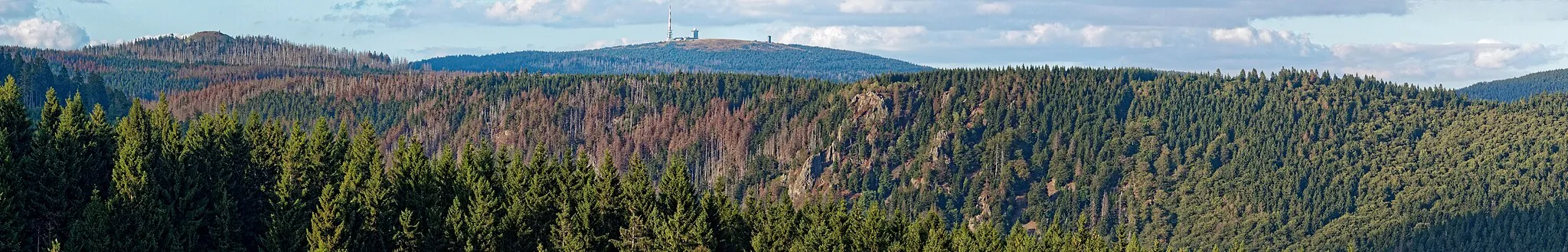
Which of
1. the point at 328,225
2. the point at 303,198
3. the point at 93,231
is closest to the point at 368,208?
the point at 328,225

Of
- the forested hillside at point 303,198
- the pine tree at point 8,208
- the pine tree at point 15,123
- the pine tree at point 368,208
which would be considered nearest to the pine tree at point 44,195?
the forested hillside at point 303,198

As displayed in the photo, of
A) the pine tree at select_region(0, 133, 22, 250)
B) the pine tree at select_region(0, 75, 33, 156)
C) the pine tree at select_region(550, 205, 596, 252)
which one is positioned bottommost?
the pine tree at select_region(550, 205, 596, 252)

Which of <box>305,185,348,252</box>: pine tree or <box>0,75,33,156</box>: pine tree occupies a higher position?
<box>0,75,33,156</box>: pine tree

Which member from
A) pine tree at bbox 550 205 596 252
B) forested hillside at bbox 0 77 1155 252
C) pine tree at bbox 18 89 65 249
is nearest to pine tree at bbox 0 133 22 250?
forested hillside at bbox 0 77 1155 252

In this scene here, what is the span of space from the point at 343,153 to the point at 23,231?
76.6 ft

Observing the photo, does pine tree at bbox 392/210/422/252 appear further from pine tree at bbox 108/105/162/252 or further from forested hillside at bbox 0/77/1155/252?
pine tree at bbox 108/105/162/252

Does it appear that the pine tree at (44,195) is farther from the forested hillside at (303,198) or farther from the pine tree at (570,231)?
the pine tree at (570,231)

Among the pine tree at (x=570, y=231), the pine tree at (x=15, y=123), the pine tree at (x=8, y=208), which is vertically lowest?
the pine tree at (x=570, y=231)

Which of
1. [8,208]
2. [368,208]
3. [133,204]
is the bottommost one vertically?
[368,208]

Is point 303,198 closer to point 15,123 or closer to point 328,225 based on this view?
point 328,225

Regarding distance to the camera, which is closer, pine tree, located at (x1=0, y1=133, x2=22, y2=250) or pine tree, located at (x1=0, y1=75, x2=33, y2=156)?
pine tree, located at (x1=0, y1=133, x2=22, y2=250)

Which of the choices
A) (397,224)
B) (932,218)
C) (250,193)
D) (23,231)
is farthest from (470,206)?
(932,218)

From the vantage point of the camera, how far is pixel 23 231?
81.8 meters

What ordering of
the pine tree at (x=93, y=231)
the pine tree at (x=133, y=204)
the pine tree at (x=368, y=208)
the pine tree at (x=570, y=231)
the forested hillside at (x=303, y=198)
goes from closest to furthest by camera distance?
the pine tree at (x=93, y=231), the pine tree at (x=133, y=204), the forested hillside at (x=303, y=198), the pine tree at (x=368, y=208), the pine tree at (x=570, y=231)
